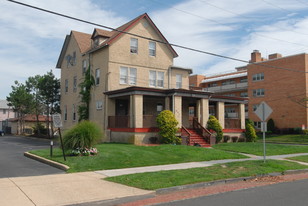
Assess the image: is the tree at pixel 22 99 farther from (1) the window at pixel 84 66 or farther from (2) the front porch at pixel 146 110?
(2) the front porch at pixel 146 110

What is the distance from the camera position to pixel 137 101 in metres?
22.4

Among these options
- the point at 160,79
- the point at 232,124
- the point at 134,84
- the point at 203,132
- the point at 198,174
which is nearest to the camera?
the point at 198,174

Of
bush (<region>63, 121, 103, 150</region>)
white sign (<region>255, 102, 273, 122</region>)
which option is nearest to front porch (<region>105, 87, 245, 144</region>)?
bush (<region>63, 121, 103, 150</region>)

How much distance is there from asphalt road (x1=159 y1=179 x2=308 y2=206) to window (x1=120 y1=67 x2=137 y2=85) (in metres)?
18.4

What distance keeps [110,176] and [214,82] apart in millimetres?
58767

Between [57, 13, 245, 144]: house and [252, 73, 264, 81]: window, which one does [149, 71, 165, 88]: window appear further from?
[252, 73, 264, 81]: window

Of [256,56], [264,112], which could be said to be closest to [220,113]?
[264,112]

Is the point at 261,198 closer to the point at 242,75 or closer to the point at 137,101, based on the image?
the point at 137,101

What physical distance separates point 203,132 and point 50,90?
2063 centimetres

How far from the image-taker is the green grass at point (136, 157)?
13.1 metres

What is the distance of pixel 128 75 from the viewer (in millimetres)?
26938

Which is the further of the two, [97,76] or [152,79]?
[152,79]

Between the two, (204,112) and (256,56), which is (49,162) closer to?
(204,112)

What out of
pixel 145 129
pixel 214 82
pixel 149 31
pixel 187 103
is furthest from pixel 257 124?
pixel 145 129
